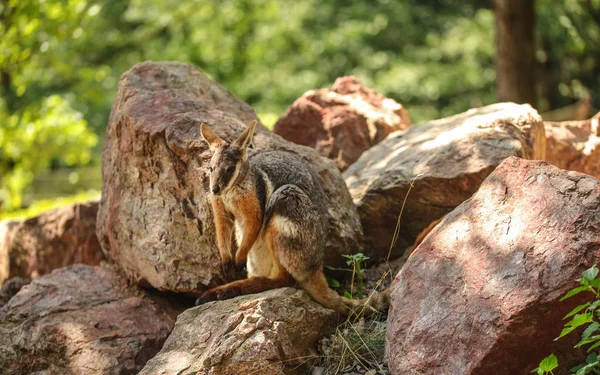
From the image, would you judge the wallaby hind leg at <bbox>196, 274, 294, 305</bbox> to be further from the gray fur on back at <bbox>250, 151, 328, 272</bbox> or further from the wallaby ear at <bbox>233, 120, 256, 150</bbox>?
the wallaby ear at <bbox>233, 120, 256, 150</bbox>

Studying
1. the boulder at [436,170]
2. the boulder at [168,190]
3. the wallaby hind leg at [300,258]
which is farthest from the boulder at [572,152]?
the wallaby hind leg at [300,258]

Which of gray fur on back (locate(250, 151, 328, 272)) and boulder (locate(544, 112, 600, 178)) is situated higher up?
gray fur on back (locate(250, 151, 328, 272))

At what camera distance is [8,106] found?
13867mm

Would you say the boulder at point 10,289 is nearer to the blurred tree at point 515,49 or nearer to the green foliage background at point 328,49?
the blurred tree at point 515,49

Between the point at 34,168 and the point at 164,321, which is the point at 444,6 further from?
the point at 164,321

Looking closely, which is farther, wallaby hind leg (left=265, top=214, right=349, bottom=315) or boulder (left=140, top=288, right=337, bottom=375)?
wallaby hind leg (left=265, top=214, right=349, bottom=315)

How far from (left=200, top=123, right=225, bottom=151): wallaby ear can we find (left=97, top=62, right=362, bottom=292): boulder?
0.22 m

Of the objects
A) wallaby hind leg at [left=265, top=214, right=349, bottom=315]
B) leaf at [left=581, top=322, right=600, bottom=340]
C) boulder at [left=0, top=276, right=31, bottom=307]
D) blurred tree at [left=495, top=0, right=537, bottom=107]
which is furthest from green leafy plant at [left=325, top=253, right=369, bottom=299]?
blurred tree at [left=495, top=0, right=537, bottom=107]

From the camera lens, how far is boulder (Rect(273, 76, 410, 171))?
7.20 m

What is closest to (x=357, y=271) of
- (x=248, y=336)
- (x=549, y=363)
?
(x=248, y=336)

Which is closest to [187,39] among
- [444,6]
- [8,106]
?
[8,106]

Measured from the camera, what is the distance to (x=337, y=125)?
7199mm

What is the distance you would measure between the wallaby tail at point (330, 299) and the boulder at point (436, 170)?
982 millimetres

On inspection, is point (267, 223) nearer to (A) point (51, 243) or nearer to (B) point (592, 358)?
(B) point (592, 358)
